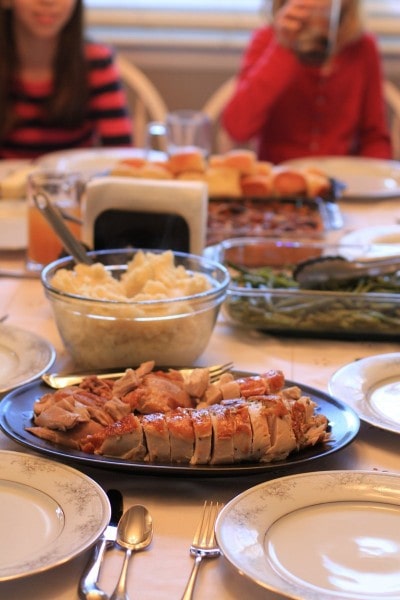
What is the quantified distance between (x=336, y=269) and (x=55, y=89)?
5.60 ft

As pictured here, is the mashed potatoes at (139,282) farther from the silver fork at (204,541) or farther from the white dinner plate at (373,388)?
the silver fork at (204,541)

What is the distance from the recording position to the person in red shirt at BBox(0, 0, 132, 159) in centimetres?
288

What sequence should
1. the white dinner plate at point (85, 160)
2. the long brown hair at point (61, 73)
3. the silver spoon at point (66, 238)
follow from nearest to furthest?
the silver spoon at point (66, 238)
the white dinner plate at point (85, 160)
the long brown hair at point (61, 73)

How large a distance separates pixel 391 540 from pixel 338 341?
1.94ft

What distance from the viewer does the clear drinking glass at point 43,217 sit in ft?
5.49

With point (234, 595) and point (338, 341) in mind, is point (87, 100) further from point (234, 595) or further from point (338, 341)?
point (234, 595)

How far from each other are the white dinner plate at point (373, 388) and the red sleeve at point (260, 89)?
1.88 m

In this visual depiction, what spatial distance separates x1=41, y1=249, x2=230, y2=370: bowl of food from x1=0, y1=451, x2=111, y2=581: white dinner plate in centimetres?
30

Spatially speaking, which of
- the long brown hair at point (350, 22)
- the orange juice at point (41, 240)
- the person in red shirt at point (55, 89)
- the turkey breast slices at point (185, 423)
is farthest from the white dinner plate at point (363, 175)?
the turkey breast slices at point (185, 423)

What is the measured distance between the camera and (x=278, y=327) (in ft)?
4.53

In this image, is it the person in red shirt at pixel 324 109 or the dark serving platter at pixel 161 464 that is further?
the person in red shirt at pixel 324 109

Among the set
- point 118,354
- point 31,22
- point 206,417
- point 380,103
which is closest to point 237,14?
point 380,103

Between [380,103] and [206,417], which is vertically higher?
[206,417]

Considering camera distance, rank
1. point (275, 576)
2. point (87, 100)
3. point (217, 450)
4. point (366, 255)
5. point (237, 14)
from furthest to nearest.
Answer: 1. point (237, 14)
2. point (87, 100)
3. point (366, 255)
4. point (217, 450)
5. point (275, 576)
